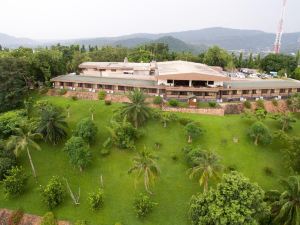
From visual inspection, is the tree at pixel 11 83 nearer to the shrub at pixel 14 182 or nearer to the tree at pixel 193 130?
the shrub at pixel 14 182

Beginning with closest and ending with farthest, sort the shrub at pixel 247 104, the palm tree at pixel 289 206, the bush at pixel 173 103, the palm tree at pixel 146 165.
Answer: the palm tree at pixel 289 206, the palm tree at pixel 146 165, the bush at pixel 173 103, the shrub at pixel 247 104

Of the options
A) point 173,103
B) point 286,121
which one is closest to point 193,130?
point 173,103

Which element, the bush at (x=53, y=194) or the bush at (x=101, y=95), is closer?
the bush at (x=53, y=194)

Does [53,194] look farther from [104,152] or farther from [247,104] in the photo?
[247,104]

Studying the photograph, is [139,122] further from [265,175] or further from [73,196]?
[265,175]

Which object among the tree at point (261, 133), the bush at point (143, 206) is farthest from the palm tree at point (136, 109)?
the tree at point (261, 133)

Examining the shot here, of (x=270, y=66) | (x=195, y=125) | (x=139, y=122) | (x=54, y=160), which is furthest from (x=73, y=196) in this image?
(x=270, y=66)
